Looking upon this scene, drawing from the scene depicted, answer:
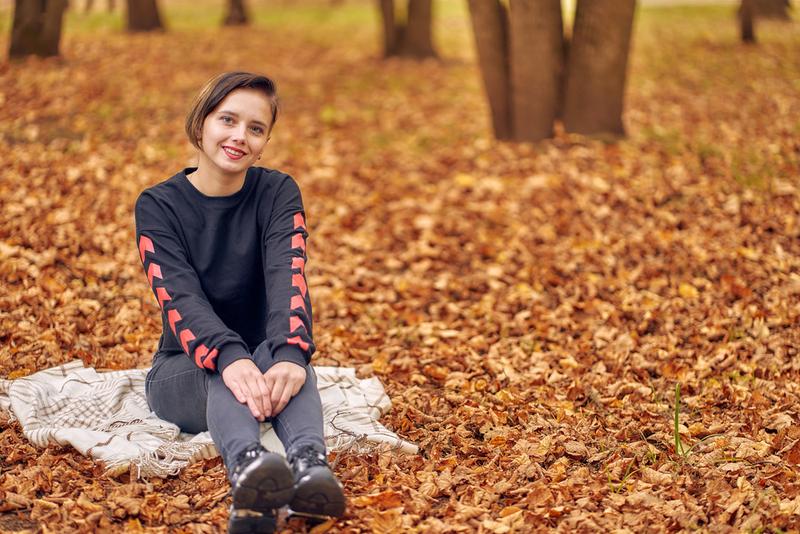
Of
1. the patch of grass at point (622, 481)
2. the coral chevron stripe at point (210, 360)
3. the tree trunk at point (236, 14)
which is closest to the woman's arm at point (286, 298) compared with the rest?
the coral chevron stripe at point (210, 360)

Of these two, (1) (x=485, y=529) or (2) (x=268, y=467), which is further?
(1) (x=485, y=529)

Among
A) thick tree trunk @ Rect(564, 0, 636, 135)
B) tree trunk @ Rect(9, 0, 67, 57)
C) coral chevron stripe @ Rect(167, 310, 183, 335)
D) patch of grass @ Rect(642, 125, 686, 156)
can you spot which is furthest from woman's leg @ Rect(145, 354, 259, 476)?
Answer: tree trunk @ Rect(9, 0, 67, 57)

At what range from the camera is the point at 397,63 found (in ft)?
40.0

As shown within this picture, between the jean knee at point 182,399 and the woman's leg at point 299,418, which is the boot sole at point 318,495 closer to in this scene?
the woman's leg at point 299,418

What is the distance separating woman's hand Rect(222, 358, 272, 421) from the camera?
314cm

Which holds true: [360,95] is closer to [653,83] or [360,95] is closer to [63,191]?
[653,83]

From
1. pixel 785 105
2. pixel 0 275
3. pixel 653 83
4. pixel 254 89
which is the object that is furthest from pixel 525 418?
pixel 653 83

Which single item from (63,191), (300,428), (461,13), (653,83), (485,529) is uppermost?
(461,13)

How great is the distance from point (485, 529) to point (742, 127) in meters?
6.63

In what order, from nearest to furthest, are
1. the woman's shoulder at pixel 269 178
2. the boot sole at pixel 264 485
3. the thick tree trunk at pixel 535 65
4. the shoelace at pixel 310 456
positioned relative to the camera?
the boot sole at pixel 264 485 → the shoelace at pixel 310 456 → the woman's shoulder at pixel 269 178 → the thick tree trunk at pixel 535 65

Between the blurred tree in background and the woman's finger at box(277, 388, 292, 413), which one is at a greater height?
the blurred tree in background

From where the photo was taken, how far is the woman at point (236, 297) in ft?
10.1

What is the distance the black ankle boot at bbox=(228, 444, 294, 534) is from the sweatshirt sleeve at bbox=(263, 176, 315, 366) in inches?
20.5

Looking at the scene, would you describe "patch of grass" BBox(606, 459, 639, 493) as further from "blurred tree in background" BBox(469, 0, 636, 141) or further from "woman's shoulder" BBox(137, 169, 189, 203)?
"blurred tree in background" BBox(469, 0, 636, 141)
